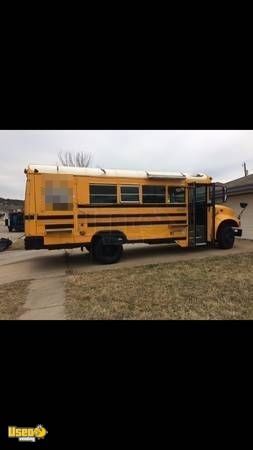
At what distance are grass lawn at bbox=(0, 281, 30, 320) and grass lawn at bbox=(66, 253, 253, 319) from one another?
2.51 feet

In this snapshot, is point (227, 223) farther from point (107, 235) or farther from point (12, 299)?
point (12, 299)

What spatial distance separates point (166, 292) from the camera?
4.67 metres

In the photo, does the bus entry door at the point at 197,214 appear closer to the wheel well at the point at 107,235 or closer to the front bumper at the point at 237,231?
the front bumper at the point at 237,231

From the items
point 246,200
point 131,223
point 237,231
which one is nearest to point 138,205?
point 131,223

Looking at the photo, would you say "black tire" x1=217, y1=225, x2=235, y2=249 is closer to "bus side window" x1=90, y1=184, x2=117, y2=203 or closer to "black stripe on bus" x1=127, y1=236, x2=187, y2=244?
"black stripe on bus" x1=127, y1=236, x2=187, y2=244

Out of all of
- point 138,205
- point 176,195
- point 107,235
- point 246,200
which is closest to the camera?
point 107,235

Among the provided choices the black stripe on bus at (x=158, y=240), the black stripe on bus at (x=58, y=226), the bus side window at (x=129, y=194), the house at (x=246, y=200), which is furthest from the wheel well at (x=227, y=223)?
A: the black stripe on bus at (x=58, y=226)

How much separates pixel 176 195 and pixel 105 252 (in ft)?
A: 9.10

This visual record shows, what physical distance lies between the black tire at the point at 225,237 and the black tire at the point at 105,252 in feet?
12.1

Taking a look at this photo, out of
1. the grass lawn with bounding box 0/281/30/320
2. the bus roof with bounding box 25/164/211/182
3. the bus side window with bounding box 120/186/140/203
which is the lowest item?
the grass lawn with bounding box 0/281/30/320

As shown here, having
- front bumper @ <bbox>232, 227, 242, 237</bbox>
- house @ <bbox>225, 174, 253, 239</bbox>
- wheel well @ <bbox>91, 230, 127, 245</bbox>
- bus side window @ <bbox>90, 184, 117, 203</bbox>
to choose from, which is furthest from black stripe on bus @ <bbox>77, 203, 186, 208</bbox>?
house @ <bbox>225, 174, 253, 239</bbox>

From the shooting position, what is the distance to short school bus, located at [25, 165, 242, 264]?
660 cm
